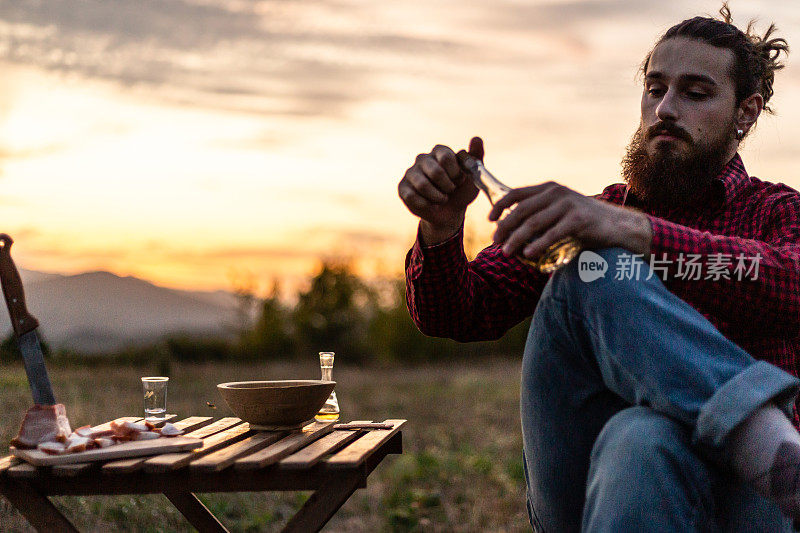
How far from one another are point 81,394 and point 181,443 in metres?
4.21

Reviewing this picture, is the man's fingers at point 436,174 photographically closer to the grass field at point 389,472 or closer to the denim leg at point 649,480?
the denim leg at point 649,480

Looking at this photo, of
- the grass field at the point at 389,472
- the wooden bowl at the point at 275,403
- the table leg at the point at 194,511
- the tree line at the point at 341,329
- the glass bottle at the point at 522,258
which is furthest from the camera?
the tree line at the point at 341,329

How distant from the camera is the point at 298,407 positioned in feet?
6.89

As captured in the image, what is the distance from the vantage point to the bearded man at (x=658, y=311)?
1329 millimetres

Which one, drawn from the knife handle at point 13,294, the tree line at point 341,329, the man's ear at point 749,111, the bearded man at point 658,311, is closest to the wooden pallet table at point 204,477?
the knife handle at point 13,294

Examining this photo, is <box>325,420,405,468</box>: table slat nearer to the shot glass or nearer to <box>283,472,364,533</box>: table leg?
<box>283,472,364,533</box>: table leg

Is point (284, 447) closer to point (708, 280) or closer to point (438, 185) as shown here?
point (438, 185)

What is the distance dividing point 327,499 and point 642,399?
29.0 inches

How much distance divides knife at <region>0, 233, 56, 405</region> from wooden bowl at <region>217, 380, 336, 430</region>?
0.43 meters

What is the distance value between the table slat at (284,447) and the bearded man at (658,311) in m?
0.43

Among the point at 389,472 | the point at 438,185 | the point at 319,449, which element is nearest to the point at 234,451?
the point at 319,449

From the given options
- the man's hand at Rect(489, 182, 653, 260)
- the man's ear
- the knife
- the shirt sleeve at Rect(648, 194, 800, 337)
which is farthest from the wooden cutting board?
the man's ear

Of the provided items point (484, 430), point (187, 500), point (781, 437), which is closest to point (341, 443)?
point (187, 500)

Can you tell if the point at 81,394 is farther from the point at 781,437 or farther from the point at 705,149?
the point at 781,437
